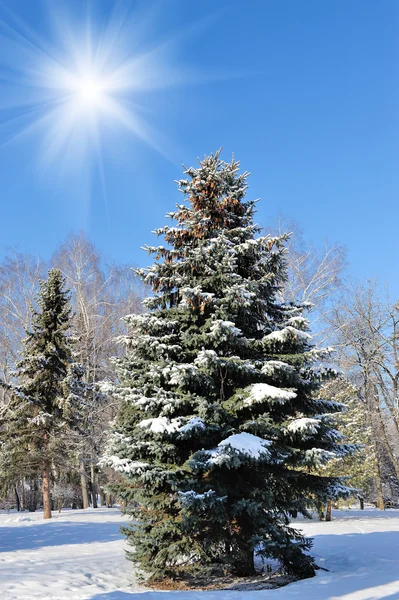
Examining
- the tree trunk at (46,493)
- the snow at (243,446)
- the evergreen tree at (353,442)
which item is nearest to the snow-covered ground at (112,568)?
the snow at (243,446)

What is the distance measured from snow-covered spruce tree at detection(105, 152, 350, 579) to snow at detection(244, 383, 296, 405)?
0.03m

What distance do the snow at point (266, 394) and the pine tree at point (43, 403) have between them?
11591 mm

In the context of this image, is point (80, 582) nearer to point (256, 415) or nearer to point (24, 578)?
point (24, 578)

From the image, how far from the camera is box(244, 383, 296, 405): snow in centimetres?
752

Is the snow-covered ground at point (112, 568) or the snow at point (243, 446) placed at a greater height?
the snow at point (243, 446)

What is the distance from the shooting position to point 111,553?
11031mm

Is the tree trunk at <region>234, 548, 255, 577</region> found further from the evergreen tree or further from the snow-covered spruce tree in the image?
the evergreen tree

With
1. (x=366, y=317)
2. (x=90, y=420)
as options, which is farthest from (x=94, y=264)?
(x=366, y=317)

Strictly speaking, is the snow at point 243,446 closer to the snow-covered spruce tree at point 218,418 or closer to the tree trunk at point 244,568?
the snow-covered spruce tree at point 218,418

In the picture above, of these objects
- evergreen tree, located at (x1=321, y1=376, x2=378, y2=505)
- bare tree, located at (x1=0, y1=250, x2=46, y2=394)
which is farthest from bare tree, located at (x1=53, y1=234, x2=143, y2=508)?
evergreen tree, located at (x1=321, y1=376, x2=378, y2=505)

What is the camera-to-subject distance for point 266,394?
7.61 m

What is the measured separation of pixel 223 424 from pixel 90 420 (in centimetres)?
1655

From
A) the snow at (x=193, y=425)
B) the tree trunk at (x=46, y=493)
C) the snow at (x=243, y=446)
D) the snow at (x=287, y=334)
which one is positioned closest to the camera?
the snow at (x=243, y=446)

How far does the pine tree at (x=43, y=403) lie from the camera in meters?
17.2
